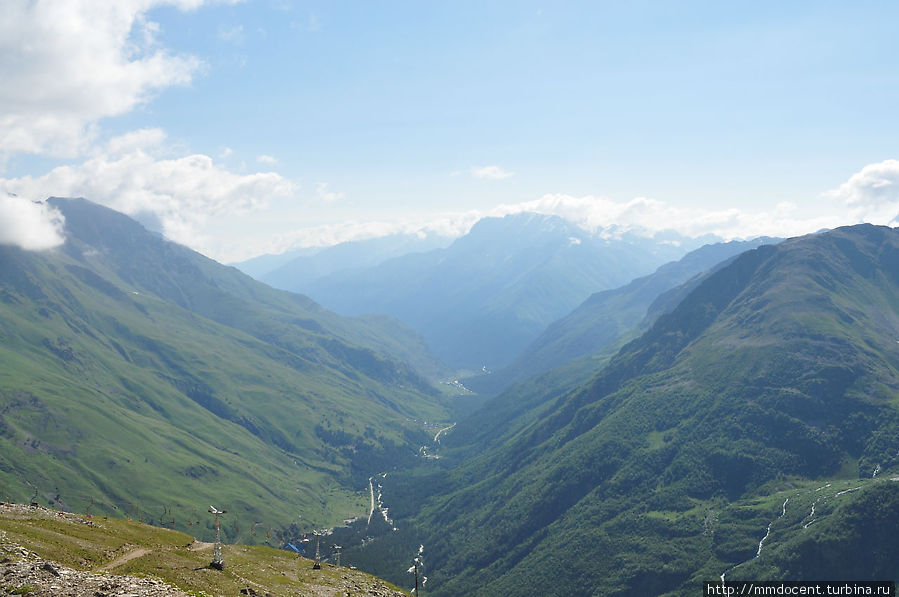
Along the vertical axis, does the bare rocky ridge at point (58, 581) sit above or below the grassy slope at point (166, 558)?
Result: above

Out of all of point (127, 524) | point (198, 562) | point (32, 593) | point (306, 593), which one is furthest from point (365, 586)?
point (32, 593)

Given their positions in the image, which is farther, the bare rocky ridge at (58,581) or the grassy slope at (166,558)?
the grassy slope at (166,558)

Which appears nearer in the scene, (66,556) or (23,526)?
(66,556)

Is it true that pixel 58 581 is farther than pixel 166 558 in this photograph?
No

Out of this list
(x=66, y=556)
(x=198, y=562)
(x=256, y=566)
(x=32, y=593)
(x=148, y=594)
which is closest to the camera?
(x=32, y=593)

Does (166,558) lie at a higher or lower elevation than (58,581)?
lower

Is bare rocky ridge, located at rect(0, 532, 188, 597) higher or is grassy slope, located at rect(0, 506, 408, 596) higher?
bare rocky ridge, located at rect(0, 532, 188, 597)

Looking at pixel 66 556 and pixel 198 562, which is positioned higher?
pixel 66 556

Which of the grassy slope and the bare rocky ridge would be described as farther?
the grassy slope

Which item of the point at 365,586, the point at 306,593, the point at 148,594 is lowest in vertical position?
the point at 365,586

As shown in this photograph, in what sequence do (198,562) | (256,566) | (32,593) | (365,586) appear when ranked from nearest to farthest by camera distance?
(32,593) → (198,562) → (256,566) → (365,586)

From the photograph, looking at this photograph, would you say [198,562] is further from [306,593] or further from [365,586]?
[365,586]
